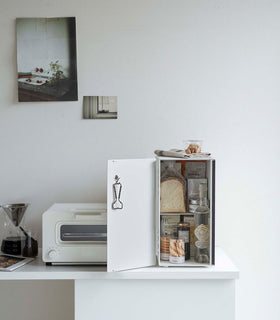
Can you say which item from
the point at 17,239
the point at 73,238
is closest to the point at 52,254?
the point at 73,238

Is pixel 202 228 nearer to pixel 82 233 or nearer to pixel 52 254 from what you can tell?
pixel 82 233

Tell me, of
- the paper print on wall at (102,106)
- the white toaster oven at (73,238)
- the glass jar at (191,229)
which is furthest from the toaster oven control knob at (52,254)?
the paper print on wall at (102,106)

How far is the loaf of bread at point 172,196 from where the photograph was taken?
5.90 feet

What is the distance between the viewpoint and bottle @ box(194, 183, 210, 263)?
176 cm

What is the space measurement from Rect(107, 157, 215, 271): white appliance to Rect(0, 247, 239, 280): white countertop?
0.03m

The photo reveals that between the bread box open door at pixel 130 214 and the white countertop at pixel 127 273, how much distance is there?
0.13 feet

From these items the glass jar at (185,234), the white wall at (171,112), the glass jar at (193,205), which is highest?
the white wall at (171,112)

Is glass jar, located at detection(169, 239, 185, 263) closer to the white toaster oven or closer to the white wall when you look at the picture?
the white toaster oven

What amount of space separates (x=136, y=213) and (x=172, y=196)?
7.1 inches

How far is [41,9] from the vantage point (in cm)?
215

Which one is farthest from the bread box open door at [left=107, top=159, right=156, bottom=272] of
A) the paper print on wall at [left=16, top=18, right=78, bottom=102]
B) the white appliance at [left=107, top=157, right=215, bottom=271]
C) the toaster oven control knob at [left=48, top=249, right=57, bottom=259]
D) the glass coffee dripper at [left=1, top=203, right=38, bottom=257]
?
the paper print on wall at [left=16, top=18, right=78, bottom=102]

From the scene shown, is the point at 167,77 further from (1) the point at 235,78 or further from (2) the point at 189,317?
(2) the point at 189,317

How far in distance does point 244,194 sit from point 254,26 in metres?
0.85

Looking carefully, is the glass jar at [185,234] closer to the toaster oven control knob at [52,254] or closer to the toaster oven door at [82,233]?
the toaster oven door at [82,233]
